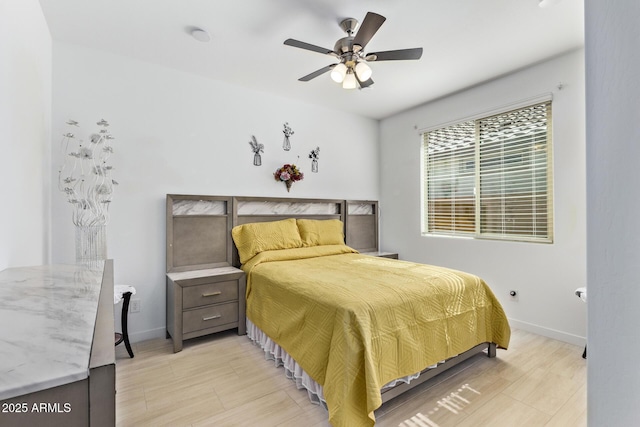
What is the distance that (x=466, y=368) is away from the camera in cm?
232

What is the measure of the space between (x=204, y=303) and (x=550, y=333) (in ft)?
10.9

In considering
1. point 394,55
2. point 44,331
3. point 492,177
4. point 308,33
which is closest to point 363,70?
point 394,55

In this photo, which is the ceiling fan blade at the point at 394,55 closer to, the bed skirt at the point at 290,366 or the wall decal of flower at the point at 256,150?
the wall decal of flower at the point at 256,150

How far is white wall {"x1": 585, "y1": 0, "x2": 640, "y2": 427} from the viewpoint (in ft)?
1.26

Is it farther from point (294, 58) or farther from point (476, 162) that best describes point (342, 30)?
point (476, 162)

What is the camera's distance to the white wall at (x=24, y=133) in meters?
1.44

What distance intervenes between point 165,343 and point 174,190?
1482 mm

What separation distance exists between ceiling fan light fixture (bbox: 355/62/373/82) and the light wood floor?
7.69 ft

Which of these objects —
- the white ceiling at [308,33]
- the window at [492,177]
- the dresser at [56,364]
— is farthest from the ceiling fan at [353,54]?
the dresser at [56,364]

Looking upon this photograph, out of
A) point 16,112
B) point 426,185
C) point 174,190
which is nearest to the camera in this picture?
point 16,112

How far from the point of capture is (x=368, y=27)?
188cm

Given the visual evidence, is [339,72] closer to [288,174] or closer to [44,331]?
[288,174]

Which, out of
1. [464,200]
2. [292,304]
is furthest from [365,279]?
[464,200]

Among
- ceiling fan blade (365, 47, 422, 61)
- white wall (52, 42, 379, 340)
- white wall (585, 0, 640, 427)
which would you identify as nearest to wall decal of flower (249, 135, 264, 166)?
white wall (52, 42, 379, 340)
